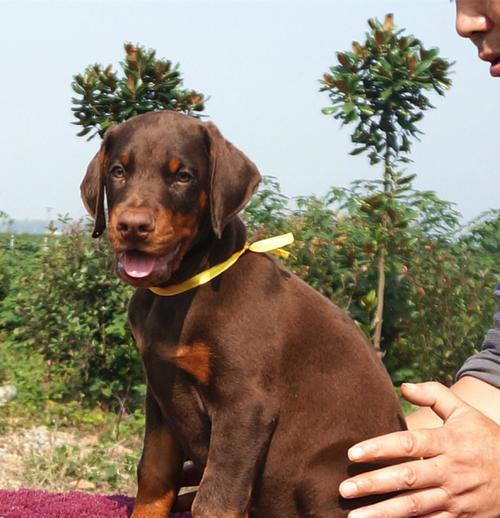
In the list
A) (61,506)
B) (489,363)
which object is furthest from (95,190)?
(489,363)

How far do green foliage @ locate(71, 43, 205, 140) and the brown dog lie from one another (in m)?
2.65

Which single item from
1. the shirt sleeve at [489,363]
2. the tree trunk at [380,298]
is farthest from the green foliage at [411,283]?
the shirt sleeve at [489,363]

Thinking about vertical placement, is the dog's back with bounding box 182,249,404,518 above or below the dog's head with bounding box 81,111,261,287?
below

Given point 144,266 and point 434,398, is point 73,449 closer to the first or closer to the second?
point 144,266

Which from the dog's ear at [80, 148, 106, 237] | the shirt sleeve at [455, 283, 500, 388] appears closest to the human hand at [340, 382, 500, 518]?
the shirt sleeve at [455, 283, 500, 388]

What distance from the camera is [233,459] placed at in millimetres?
3078

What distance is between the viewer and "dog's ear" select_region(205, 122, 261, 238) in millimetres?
3236

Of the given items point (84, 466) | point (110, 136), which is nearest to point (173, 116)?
point (110, 136)

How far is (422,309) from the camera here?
22.4ft

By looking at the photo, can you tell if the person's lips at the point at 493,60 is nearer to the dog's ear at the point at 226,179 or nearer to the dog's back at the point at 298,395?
the dog's ear at the point at 226,179

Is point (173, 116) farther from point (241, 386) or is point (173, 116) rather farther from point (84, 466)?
point (84, 466)

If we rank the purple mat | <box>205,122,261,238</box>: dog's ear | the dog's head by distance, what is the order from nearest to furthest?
the dog's head, <box>205,122,261,238</box>: dog's ear, the purple mat

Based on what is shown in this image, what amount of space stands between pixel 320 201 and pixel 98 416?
2386mm

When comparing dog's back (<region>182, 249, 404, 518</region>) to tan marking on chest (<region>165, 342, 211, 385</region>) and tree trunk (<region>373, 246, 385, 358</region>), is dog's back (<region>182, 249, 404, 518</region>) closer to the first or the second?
tan marking on chest (<region>165, 342, 211, 385</region>)
